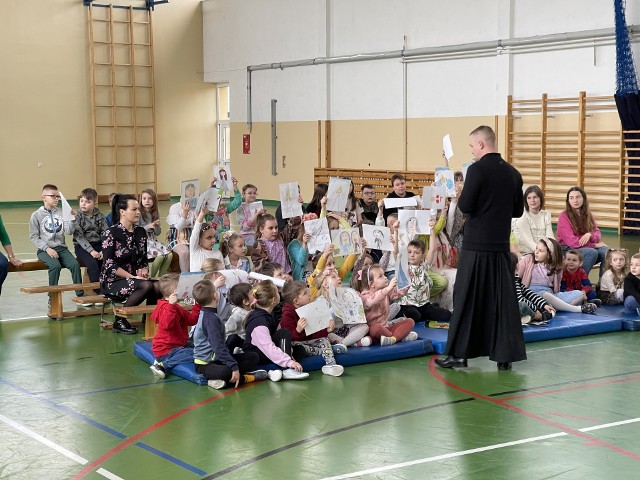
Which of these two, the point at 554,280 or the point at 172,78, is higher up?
the point at 172,78

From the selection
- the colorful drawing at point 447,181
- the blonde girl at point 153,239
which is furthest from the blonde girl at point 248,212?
the colorful drawing at point 447,181

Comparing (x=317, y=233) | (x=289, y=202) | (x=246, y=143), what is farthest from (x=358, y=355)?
(x=246, y=143)

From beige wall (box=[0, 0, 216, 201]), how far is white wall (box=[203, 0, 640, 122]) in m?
1.07

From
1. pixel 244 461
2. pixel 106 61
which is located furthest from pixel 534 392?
pixel 106 61

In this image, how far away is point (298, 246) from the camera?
32.0ft

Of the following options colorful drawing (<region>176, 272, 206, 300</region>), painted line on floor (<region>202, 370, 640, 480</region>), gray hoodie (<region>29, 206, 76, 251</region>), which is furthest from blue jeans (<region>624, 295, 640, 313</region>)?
gray hoodie (<region>29, 206, 76, 251</region>)

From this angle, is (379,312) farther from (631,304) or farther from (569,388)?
(631,304)

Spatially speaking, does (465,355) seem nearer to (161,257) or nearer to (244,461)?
(244,461)

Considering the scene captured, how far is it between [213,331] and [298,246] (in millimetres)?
3083

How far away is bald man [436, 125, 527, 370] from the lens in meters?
7.02

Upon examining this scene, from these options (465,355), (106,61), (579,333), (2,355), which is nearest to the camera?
(465,355)

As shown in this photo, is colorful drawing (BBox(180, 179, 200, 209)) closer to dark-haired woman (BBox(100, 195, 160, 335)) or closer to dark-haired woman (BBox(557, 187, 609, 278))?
dark-haired woman (BBox(100, 195, 160, 335))

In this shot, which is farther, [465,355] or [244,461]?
[465,355]

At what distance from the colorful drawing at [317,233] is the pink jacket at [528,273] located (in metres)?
2.09
